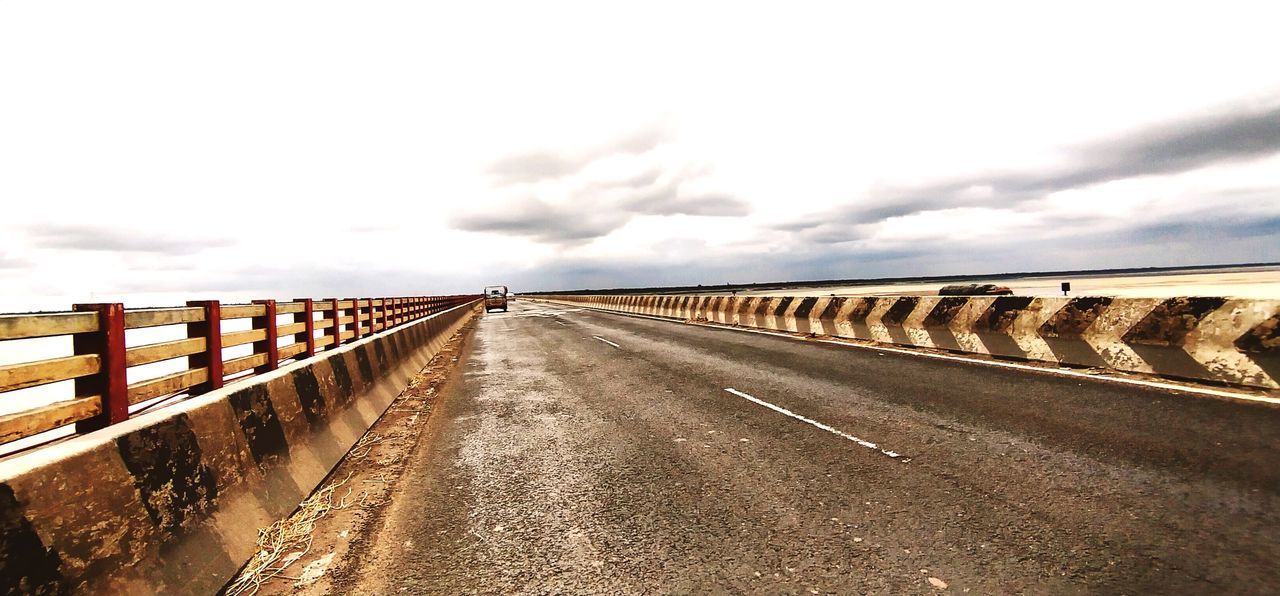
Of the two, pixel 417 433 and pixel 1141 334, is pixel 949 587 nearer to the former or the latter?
pixel 417 433

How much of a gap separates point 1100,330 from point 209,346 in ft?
33.1

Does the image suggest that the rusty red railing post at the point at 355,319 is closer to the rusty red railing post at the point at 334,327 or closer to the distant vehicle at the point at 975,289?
the rusty red railing post at the point at 334,327

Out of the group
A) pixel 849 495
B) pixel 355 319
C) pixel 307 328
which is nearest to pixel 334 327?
pixel 307 328

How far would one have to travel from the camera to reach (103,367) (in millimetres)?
3246

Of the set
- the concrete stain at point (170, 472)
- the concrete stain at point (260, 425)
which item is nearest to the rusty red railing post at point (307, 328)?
the concrete stain at point (260, 425)

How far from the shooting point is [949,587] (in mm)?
2885

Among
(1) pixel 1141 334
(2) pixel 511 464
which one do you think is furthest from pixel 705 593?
(1) pixel 1141 334

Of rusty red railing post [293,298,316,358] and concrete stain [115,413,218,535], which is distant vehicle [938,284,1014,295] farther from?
concrete stain [115,413,218,535]

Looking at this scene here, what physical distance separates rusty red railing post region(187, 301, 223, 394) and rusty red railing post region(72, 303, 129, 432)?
106 centimetres

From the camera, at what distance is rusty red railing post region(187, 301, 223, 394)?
→ 440 centimetres

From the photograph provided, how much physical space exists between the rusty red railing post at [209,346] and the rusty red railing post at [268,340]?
1.14 meters

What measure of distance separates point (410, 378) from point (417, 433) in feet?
14.3

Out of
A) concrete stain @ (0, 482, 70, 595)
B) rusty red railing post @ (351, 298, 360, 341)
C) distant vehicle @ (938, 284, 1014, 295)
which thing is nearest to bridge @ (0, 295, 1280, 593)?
concrete stain @ (0, 482, 70, 595)

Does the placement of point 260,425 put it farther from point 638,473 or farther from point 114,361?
point 638,473
